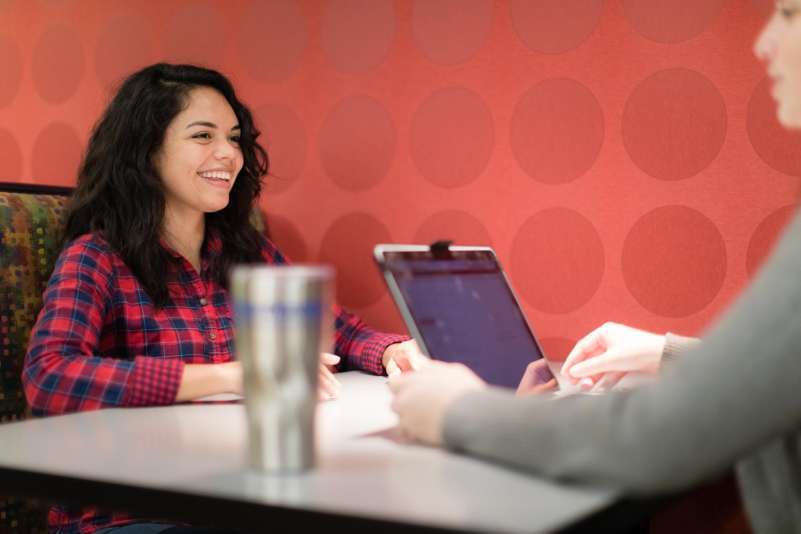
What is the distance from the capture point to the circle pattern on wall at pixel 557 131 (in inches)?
80.1

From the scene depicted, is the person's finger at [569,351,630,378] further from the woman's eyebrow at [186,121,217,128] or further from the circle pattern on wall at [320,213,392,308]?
the woman's eyebrow at [186,121,217,128]

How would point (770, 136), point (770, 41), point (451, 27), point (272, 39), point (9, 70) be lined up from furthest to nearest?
point (9, 70) < point (272, 39) < point (451, 27) < point (770, 136) < point (770, 41)

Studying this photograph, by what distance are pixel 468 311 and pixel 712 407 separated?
0.63 metres

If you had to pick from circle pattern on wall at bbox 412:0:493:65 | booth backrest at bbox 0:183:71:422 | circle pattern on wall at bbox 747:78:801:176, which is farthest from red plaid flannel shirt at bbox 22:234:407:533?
circle pattern on wall at bbox 747:78:801:176

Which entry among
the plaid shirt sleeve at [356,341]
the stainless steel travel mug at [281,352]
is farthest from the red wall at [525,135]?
the stainless steel travel mug at [281,352]

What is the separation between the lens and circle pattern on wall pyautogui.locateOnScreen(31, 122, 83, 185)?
2.74 metres

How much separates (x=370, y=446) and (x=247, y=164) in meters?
1.28

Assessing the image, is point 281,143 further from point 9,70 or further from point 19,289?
point 9,70

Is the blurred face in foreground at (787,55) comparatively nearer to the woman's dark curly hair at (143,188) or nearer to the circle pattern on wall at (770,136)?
the circle pattern on wall at (770,136)

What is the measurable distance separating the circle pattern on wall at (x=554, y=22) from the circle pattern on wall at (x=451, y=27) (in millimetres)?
90

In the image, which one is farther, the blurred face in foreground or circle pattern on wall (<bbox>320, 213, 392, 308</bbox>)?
circle pattern on wall (<bbox>320, 213, 392, 308</bbox>)

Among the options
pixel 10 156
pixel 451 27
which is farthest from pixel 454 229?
pixel 10 156

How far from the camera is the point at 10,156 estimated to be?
9.43 ft

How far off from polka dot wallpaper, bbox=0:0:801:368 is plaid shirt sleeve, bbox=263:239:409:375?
248mm
